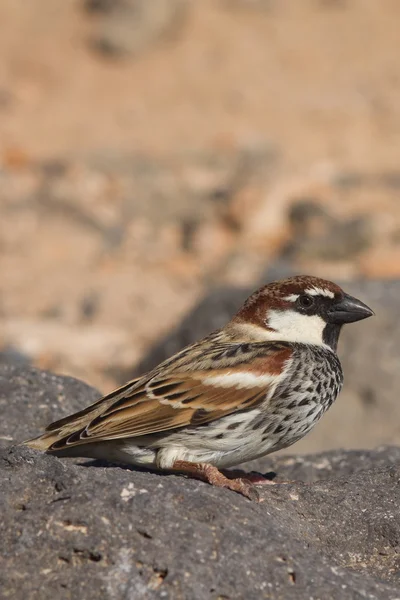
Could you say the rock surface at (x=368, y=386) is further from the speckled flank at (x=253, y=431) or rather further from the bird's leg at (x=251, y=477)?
the speckled flank at (x=253, y=431)

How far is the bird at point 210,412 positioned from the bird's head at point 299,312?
15 centimetres

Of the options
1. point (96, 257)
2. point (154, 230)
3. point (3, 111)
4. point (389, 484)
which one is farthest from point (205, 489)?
point (3, 111)

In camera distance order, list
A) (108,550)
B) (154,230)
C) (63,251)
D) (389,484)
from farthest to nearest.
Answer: (154,230) < (63,251) < (389,484) < (108,550)

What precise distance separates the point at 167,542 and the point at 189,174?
15.8 meters

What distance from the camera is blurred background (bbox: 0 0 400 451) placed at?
1296 cm

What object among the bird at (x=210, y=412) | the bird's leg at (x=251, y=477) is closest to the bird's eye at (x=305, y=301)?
the bird at (x=210, y=412)

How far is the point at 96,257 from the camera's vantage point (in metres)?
16.7

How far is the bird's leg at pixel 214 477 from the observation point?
535cm

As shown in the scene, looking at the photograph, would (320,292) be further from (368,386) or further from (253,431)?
(368,386)

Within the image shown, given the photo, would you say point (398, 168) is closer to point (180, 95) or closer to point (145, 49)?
point (180, 95)

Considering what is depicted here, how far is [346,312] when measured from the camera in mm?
6625

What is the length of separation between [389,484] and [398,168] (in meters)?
15.0

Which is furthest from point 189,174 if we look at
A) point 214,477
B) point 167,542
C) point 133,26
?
point 167,542

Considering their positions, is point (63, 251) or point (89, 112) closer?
point (63, 251)
